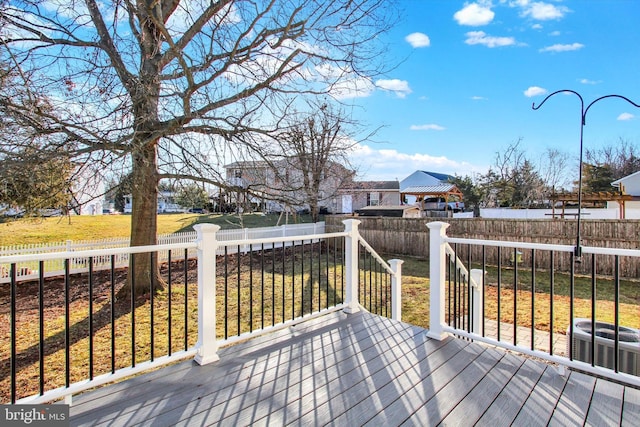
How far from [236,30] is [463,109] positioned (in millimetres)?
11336

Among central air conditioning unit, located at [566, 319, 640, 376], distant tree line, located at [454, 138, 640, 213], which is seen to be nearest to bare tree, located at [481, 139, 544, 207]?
distant tree line, located at [454, 138, 640, 213]

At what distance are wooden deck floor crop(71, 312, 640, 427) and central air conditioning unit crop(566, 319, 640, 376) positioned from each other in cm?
52

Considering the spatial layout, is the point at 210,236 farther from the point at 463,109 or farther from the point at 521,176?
the point at 521,176

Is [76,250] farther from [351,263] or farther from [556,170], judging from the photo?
[556,170]

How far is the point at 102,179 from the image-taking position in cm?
483

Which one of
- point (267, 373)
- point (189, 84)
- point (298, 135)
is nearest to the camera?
point (267, 373)

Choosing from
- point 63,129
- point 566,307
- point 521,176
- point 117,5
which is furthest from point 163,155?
point 521,176

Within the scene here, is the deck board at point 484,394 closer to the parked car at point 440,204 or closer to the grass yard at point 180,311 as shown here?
the grass yard at point 180,311

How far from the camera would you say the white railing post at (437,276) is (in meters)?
2.77

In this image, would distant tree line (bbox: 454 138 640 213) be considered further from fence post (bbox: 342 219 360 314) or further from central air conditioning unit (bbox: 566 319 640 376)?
fence post (bbox: 342 219 360 314)

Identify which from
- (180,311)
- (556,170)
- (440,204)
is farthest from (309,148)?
(556,170)

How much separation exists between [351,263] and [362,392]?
5.29 feet

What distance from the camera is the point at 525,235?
905 centimetres

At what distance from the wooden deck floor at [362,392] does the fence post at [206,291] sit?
0.35ft
